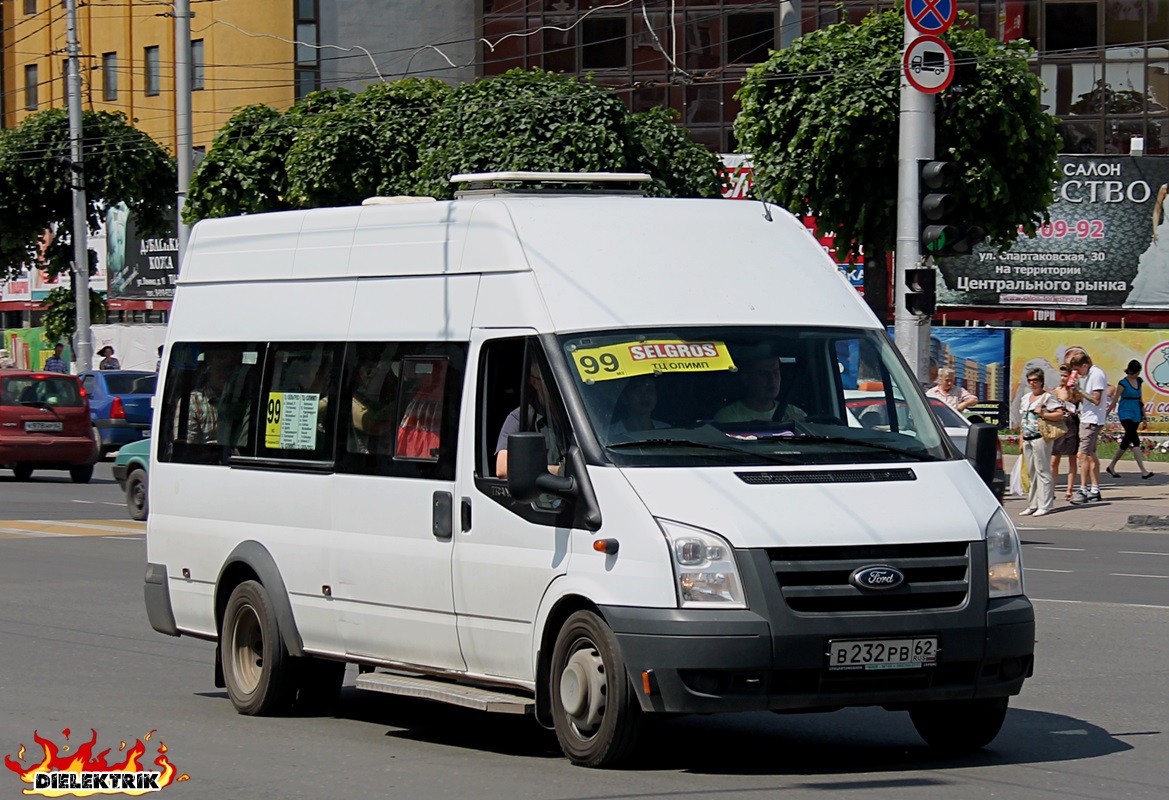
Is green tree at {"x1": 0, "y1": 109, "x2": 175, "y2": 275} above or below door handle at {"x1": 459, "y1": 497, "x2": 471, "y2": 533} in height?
above

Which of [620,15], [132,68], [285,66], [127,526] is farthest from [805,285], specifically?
[132,68]

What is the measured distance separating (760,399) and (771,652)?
126 cm

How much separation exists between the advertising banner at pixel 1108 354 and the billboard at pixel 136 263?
3038cm

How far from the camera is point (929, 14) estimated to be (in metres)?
20.1

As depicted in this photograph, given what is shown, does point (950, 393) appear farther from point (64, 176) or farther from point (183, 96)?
point (64, 176)

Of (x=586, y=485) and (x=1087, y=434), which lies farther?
(x=1087, y=434)

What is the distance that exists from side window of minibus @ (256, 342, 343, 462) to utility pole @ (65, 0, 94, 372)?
1289 inches

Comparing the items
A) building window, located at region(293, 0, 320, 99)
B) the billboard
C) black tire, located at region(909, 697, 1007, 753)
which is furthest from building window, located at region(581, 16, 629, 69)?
black tire, located at region(909, 697, 1007, 753)

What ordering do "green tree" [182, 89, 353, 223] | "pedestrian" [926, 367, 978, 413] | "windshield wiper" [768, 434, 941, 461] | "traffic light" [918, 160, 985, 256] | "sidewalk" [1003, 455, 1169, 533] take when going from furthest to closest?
1. "green tree" [182, 89, 353, 223]
2. "sidewalk" [1003, 455, 1169, 533]
3. "pedestrian" [926, 367, 978, 413]
4. "traffic light" [918, 160, 985, 256]
5. "windshield wiper" [768, 434, 941, 461]

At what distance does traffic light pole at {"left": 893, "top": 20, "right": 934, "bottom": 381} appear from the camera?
19484 mm

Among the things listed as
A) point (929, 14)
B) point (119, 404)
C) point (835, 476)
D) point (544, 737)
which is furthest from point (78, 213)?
point (835, 476)

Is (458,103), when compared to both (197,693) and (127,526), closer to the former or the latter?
(127,526)

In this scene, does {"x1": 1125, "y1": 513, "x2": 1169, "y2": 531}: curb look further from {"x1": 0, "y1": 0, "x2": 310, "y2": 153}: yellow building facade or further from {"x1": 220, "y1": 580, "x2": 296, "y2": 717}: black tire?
{"x1": 0, "y1": 0, "x2": 310, "y2": 153}: yellow building facade

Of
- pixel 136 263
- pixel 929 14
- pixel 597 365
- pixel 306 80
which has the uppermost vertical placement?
pixel 306 80
